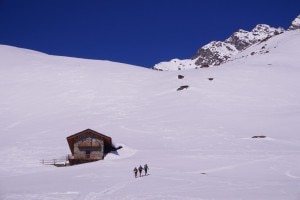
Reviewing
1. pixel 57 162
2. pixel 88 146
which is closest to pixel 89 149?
pixel 88 146

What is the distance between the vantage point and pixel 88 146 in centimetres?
4500

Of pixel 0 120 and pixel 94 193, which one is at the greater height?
pixel 0 120

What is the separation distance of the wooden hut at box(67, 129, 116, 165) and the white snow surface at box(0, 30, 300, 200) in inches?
71.5

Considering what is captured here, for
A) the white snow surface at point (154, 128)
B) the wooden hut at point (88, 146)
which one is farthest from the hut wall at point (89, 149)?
the white snow surface at point (154, 128)

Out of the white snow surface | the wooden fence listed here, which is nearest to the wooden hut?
the wooden fence

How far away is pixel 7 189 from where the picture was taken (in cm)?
2803

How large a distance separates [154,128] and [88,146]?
48.3 feet

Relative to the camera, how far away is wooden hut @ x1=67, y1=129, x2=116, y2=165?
146 feet

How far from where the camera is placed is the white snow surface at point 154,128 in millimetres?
28141

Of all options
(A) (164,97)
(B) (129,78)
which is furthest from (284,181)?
(B) (129,78)

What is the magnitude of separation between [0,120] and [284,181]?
5316cm

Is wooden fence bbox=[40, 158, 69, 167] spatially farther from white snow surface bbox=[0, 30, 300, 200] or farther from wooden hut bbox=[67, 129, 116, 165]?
white snow surface bbox=[0, 30, 300, 200]

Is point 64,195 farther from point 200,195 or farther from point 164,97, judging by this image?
point 164,97

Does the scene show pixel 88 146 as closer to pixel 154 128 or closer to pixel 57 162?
pixel 57 162
